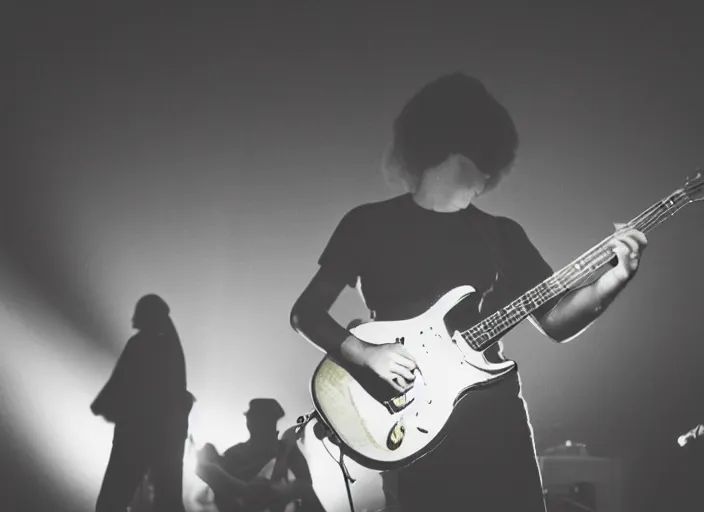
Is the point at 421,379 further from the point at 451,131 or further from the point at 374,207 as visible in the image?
the point at 451,131

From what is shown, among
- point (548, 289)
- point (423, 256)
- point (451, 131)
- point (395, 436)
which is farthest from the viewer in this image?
point (451, 131)

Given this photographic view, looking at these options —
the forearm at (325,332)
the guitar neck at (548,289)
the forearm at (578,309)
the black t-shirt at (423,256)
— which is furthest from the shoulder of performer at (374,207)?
the forearm at (578,309)

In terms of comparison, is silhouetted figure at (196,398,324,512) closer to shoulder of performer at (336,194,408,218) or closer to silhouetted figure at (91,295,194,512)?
silhouetted figure at (91,295,194,512)

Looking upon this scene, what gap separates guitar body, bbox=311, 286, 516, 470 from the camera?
2143 millimetres

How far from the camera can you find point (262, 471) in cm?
230

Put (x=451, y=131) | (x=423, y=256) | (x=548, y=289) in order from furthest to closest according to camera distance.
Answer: (x=451, y=131), (x=423, y=256), (x=548, y=289)

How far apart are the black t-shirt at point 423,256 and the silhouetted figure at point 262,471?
0.50 meters

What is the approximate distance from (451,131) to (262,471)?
50.7 inches

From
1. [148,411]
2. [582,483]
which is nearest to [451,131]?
[582,483]

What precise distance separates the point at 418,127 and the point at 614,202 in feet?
2.33

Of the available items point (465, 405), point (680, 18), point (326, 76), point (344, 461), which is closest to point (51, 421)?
point (344, 461)

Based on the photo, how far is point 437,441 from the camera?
2172mm

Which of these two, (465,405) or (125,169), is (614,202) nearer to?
(465,405)

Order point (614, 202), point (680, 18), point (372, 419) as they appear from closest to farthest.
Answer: point (372, 419)
point (614, 202)
point (680, 18)
